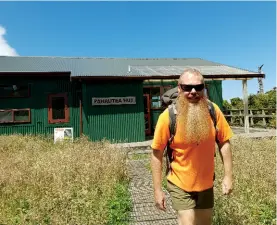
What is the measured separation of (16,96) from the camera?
1350 cm

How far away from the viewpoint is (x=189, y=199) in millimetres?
2605

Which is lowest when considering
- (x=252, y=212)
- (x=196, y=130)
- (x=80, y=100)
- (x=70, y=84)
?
(x=252, y=212)

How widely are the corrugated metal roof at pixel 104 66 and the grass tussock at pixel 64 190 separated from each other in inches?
285

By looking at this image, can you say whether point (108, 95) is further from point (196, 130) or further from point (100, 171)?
point (196, 130)

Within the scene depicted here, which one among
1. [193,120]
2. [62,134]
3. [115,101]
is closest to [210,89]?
[115,101]

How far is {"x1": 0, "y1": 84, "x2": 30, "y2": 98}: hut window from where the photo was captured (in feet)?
44.1

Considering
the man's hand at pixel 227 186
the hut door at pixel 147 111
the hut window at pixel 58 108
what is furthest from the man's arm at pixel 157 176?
the hut door at pixel 147 111

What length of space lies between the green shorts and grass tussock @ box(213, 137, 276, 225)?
1273 mm

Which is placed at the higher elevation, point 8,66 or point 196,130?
point 8,66

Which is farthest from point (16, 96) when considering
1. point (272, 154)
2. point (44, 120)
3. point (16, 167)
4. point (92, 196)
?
point (272, 154)

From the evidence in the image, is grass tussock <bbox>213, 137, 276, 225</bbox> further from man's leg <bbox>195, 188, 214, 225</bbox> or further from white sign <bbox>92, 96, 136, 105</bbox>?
white sign <bbox>92, 96, 136, 105</bbox>

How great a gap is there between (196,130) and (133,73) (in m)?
11.5

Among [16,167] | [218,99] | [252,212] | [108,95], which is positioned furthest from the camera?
[218,99]

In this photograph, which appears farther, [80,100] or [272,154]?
[80,100]
